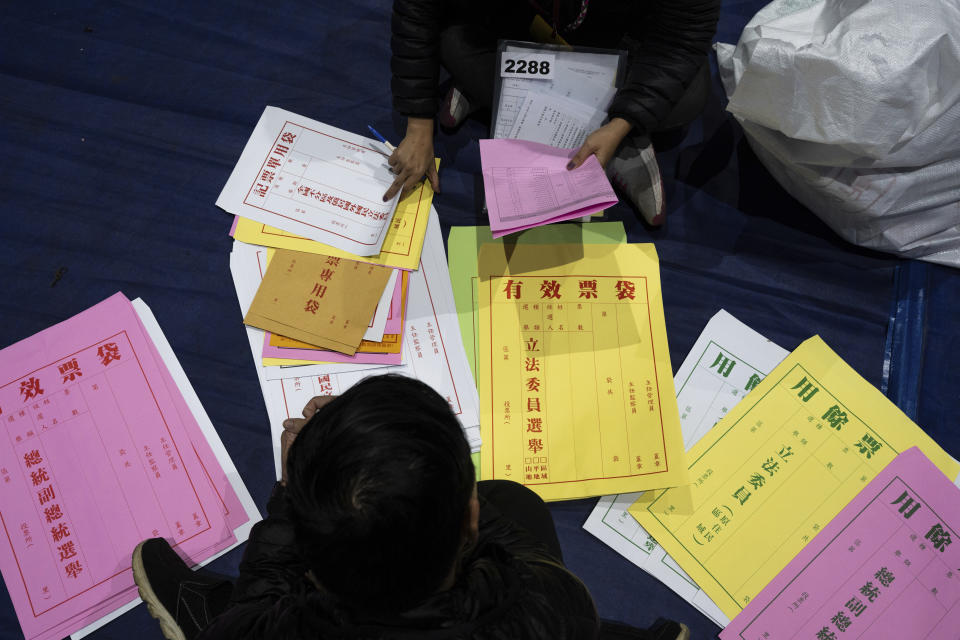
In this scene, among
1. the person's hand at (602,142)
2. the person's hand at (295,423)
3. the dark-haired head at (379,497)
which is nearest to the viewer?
the dark-haired head at (379,497)

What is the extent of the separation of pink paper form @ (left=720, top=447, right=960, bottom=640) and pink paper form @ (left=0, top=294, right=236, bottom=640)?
689mm

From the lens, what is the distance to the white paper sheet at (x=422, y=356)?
0.79 meters

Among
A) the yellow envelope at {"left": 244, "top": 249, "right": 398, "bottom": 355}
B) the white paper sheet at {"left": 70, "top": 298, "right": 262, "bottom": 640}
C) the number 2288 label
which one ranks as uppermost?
the number 2288 label

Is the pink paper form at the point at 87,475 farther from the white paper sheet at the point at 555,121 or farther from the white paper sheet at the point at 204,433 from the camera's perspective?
the white paper sheet at the point at 555,121

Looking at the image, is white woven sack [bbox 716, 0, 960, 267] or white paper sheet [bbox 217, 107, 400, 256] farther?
white paper sheet [bbox 217, 107, 400, 256]

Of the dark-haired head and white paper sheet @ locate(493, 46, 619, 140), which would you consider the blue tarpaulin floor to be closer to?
white paper sheet @ locate(493, 46, 619, 140)

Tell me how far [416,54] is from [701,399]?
0.60 m

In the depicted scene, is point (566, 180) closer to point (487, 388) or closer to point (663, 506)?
point (487, 388)

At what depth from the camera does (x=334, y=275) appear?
815 mm

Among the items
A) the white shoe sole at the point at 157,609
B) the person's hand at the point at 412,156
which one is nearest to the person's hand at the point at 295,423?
the white shoe sole at the point at 157,609

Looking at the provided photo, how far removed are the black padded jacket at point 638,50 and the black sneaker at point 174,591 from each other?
64 cm

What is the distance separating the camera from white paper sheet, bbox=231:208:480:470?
79 cm

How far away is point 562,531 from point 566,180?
447mm

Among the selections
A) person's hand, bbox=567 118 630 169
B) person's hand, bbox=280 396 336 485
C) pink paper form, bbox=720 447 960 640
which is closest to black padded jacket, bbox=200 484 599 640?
person's hand, bbox=280 396 336 485
